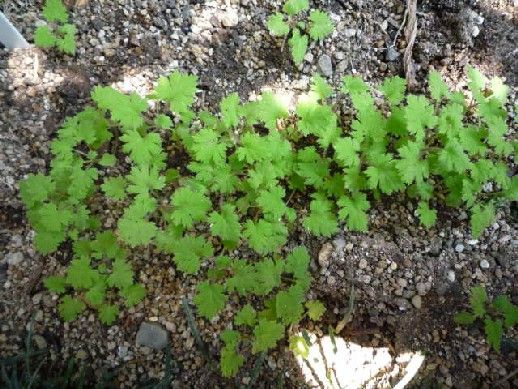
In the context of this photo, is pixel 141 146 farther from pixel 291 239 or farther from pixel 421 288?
pixel 421 288

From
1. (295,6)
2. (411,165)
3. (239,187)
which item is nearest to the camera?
(411,165)

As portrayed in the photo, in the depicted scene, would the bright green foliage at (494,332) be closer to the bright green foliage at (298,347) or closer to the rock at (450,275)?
the rock at (450,275)

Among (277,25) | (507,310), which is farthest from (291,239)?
(277,25)

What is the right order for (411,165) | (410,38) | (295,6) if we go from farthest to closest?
1. (410,38)
2. (295,6)
3. (411,165)

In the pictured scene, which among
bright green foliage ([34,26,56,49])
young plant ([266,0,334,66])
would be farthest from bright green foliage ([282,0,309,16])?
bright green foliage ([34,26,56,49])

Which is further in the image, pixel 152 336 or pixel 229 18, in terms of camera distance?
pixel 229 18
